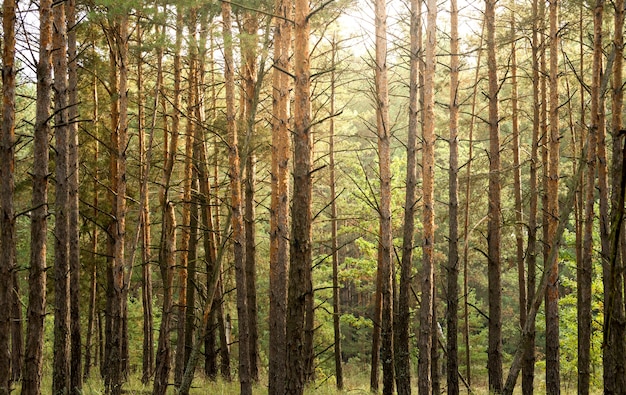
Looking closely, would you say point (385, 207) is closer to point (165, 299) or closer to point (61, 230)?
point (165, 299)

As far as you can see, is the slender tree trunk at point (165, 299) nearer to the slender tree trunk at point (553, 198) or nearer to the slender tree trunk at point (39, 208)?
the slender tree trunk at point (39, 208)

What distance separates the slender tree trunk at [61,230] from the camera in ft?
33.4

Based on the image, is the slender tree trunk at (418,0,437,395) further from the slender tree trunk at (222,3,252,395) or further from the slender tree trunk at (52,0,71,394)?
the slender tree trunk at (52,0,71,394)

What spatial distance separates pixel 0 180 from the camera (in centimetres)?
886

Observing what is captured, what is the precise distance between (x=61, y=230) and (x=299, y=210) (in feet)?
16.8

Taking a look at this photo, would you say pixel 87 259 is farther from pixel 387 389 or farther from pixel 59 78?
pixel 387 389

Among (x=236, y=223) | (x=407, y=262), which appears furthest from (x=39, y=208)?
(x=407, y=262)

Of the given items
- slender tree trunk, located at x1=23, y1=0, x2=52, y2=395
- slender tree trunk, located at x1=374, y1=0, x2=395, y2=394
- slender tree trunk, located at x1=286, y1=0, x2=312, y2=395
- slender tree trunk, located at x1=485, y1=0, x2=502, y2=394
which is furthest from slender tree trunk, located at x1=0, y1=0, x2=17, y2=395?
slender tree trunk, located at x1=485, y1=0, x2=502, y2=394

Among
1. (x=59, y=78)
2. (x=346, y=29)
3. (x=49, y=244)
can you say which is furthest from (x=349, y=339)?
(x=59, y=78)

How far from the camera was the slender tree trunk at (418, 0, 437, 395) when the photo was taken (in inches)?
445

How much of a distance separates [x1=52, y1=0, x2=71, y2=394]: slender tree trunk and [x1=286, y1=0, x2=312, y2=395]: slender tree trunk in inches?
182

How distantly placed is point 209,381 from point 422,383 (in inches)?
295

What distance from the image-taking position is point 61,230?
408 inches

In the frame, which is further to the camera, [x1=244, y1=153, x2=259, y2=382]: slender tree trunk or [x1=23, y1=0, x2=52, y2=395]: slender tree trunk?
[x1=244, y1=153, x2=259, y2=382]: slender tree trunk
